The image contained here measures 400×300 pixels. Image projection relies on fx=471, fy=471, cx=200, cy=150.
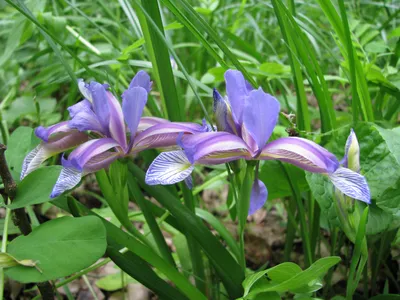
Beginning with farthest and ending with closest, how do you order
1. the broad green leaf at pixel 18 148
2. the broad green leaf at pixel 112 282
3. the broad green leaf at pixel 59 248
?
the broad green leaf at pixel 112 282
the broad green leaf at pixel 18 148
the broad green leaf at pixel 59 248

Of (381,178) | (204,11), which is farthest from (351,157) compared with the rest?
(204,11)

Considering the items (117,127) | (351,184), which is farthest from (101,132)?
(351,184)

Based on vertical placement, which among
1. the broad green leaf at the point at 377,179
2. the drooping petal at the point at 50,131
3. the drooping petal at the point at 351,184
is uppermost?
the drooping petal at the point at 50,131

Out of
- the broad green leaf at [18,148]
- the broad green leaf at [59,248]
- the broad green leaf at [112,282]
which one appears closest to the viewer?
the broad green leaf at [59,248]

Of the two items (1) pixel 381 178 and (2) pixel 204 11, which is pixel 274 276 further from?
(2) pixel 204 11

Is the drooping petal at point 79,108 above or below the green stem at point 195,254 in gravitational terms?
above

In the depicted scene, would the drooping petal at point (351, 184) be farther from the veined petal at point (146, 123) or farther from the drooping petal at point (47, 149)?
the drooping petal at point (47, 149)

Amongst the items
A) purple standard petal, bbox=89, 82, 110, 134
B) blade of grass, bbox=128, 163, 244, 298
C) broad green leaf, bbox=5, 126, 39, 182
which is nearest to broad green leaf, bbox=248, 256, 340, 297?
blade of grass, bbox=128, 163, 244, 298

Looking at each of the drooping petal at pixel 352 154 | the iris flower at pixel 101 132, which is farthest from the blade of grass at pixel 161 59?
the drooping petal at pixel 352 154
